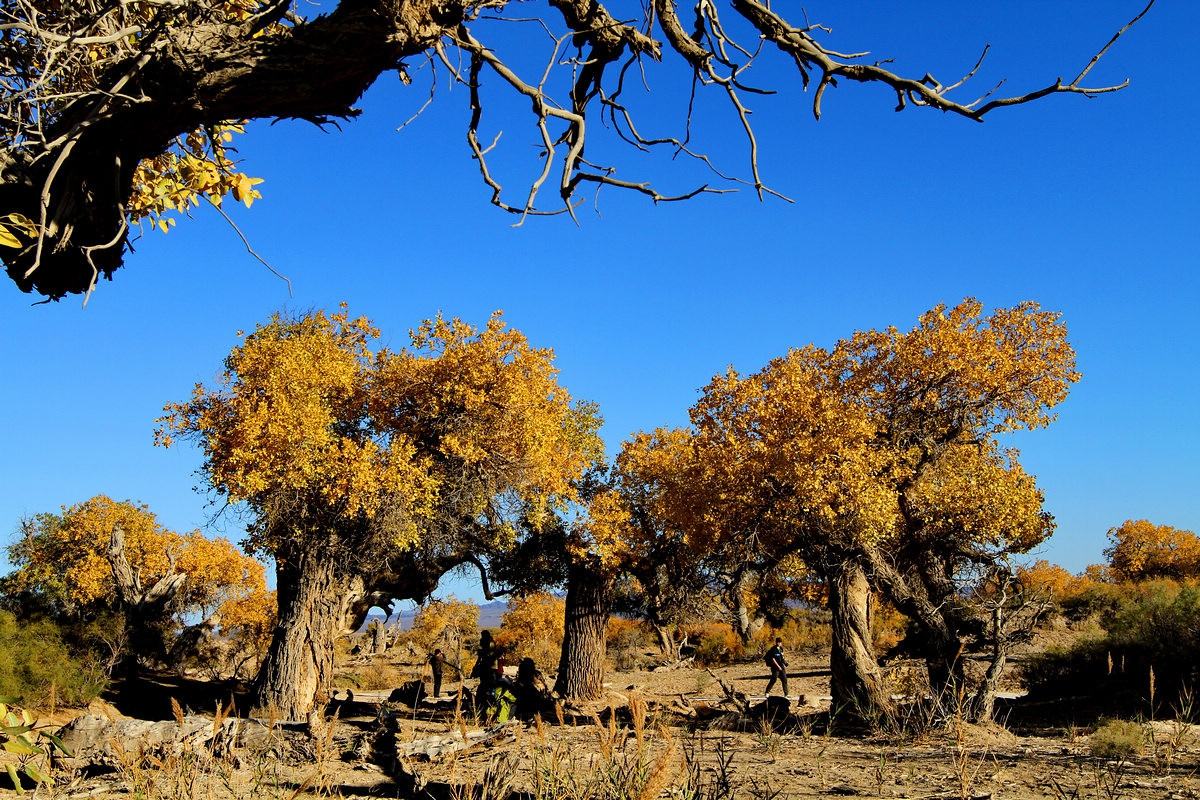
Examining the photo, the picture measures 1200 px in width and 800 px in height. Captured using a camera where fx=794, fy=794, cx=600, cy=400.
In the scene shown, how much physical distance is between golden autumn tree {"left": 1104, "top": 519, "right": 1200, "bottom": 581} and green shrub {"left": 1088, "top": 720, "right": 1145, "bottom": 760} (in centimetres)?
3823

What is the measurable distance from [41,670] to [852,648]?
19164 millimetres

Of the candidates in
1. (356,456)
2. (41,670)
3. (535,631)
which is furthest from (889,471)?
(535,631)

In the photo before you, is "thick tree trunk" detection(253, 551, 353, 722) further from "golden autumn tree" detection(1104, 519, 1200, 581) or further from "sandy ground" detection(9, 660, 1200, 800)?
"golden autumn tree" detection(1104, 519, 1200, 581)

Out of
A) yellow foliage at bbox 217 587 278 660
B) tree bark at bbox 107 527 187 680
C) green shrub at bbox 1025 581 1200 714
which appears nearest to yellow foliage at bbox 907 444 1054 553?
green shrub at bbox 1025 581 1200 714

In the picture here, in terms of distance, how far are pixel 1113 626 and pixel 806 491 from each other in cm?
1079

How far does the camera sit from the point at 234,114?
3742mm

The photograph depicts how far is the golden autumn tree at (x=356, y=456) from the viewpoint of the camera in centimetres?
1616

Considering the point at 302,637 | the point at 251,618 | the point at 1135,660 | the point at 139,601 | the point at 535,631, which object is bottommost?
the point at 535,631

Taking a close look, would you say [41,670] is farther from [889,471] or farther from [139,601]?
[889,471]

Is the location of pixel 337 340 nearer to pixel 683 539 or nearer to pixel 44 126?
pixel 683 539

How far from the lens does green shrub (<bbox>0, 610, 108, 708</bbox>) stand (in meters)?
18.7

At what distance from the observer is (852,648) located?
15.4 metres

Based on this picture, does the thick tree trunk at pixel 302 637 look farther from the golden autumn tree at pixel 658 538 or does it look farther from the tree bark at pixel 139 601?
the tree bark at pixel 139 601

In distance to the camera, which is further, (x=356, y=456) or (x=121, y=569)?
(x=121, y=569)
